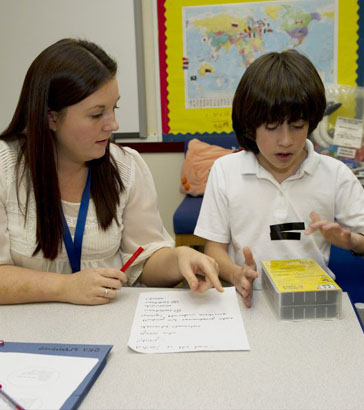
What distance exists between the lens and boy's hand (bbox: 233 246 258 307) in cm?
89

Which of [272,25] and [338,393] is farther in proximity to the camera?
[272,25]

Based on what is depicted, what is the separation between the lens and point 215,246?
126 centimetres

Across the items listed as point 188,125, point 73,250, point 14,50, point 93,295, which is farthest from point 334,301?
point 14,50

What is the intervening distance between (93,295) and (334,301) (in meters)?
0.47

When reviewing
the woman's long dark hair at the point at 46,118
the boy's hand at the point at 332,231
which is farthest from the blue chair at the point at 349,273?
the woman's long dark hair at the point at 46,118

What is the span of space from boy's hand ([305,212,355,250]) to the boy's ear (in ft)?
2.15

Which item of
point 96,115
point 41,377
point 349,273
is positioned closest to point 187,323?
point 41,377

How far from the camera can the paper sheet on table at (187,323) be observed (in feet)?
2.43

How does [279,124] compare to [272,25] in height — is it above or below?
below

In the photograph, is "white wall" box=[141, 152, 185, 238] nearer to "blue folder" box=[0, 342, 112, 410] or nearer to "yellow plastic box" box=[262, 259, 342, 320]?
"yellow plastic box" box=[262, 259, 342, 320]

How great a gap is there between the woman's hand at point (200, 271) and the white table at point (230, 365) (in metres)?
0.08

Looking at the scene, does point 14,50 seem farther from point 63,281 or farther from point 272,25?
point 63,281

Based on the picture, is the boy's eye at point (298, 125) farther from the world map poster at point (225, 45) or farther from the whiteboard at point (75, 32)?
the whiteboard at point (75, 32)

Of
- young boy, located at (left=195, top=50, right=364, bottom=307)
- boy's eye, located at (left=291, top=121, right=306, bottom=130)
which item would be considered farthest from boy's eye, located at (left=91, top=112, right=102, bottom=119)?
boy's eye, located at (left=291, top=121, right=306, bottom=130)
